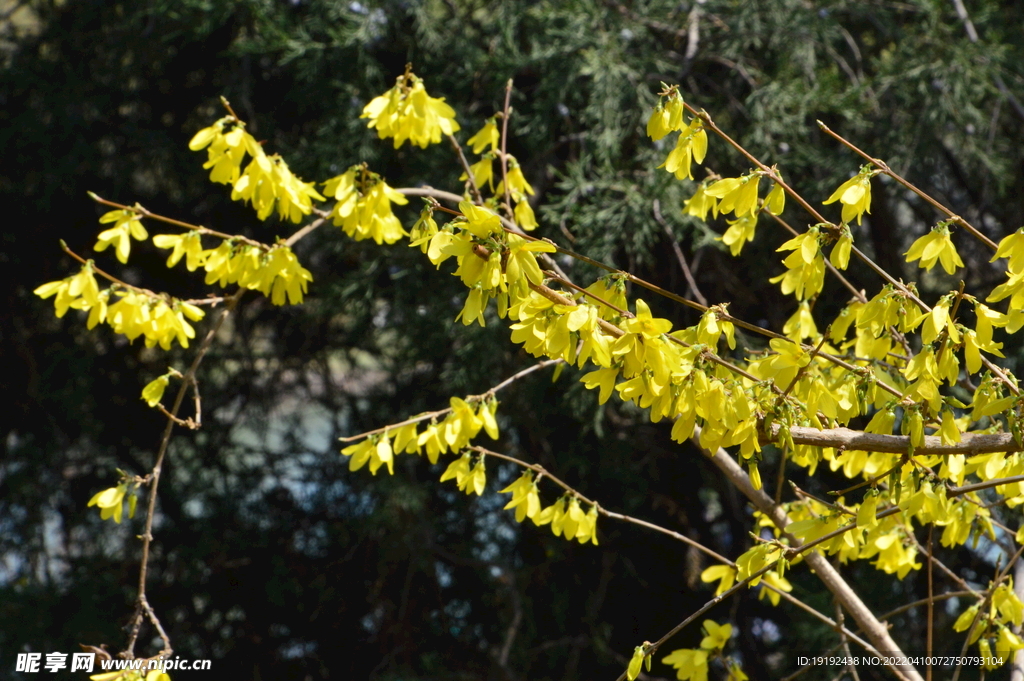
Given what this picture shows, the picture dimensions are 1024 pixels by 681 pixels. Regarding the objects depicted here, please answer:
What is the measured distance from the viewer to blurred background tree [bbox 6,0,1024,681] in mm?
2254

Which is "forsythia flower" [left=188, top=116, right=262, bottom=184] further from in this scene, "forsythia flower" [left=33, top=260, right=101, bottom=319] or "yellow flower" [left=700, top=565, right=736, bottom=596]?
"yellow flower" [left=700, top=565, right=736, bottom=596]

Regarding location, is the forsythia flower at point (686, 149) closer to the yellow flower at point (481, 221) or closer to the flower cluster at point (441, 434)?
the yellow flower at point (481, 221)

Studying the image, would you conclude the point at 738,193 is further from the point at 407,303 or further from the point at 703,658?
the point at 407,303

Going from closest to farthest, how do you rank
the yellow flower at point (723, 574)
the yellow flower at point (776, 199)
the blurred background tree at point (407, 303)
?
1. the yellow flower at point (776, 199)
2. the yellow flower at point (723, 574)
3. the blurred background tree at point (407, 303)

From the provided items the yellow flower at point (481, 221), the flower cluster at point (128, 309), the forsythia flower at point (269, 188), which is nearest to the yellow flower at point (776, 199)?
the yellow flower at point (481, 221)

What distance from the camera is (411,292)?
7.63 feet

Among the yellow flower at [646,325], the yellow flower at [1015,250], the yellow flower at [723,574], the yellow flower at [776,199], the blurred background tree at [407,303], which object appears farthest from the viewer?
the blurred background tree at [407,303]

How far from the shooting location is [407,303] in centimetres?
232

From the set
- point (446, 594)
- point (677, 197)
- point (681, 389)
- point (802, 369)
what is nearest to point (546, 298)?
point (681, 389)

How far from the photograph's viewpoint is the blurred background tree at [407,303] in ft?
7.39

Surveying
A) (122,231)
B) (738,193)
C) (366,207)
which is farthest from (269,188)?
(738,193)

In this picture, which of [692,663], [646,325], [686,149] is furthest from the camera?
[692,663]

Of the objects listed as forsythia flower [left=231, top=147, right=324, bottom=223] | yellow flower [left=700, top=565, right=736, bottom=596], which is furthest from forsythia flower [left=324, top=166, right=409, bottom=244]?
yellow flower [left=700, top=565, right=736, bottom=596]

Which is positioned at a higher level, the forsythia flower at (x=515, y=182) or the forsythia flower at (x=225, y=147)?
the forsythia flower at (x=225, y=147)
